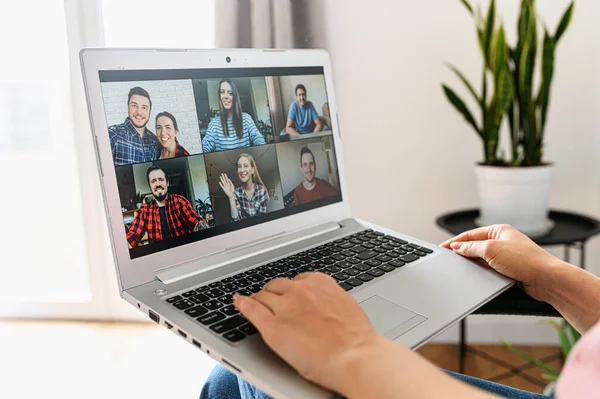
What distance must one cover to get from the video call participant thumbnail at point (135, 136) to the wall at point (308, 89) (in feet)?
0.88

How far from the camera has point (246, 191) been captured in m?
0.91

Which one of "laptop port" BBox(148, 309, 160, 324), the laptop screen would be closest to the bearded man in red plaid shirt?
the laptop screen

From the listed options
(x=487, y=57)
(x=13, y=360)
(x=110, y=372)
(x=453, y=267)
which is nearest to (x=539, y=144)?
(x=487, y=57)

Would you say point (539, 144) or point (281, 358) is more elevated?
point (539, 144)

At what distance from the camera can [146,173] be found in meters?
0.78

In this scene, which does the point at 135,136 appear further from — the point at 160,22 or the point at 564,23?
the point at 160,22

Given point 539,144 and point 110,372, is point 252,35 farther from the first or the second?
point 110,372

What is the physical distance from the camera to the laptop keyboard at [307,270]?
670 millimetres

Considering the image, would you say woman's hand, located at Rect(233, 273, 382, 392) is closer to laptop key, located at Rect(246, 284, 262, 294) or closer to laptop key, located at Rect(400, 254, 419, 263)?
laptop key, located at Rect(246, 284, 262, 294)

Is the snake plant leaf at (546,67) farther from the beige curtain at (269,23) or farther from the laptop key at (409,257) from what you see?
the laptop key at (409,257)

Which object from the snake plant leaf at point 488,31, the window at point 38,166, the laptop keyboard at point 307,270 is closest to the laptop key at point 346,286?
the laptop keyboard at point 307,270

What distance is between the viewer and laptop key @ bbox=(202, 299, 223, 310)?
0.70 m

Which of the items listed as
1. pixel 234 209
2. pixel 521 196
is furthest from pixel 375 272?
pixel 521 196

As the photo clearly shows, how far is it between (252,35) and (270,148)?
42.4 inches
